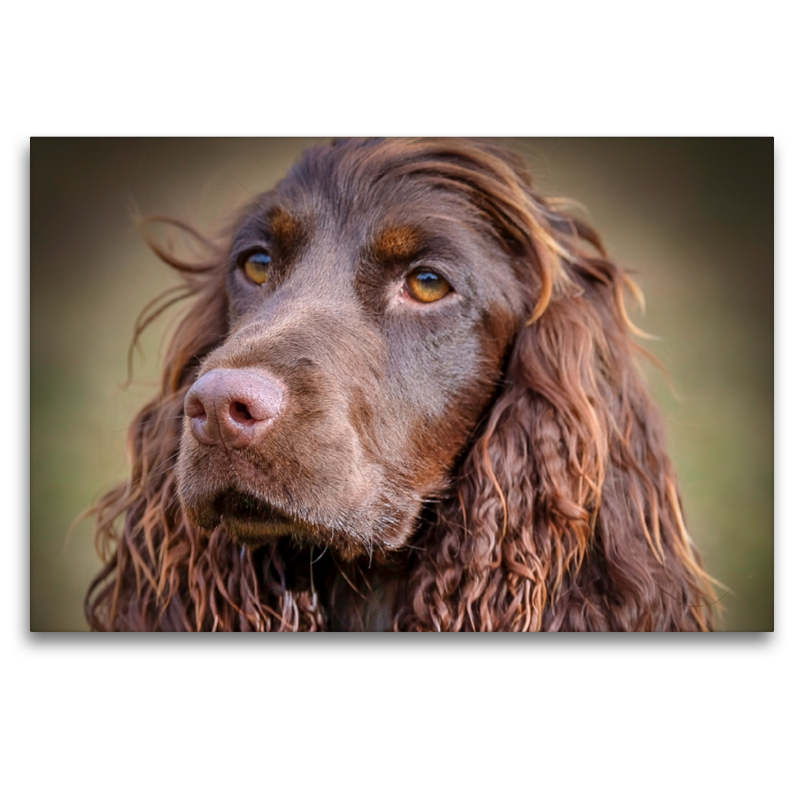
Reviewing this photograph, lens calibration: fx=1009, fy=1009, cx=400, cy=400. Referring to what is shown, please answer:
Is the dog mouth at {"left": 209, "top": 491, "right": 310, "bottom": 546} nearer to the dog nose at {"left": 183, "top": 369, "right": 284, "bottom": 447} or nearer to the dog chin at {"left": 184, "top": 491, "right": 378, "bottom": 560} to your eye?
the dog chin at {"left": 184, "top": 491, "right": 378, "bottom": 560}

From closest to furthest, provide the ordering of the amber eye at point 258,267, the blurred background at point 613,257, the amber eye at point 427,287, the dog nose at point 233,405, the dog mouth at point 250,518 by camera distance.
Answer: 1. the dog nose at point 233,405
2. the dog mouth at point 250,518
3. the amber eye at point 427,287
4. the amber eye at point 258,267
5. the blurred background at point 613,257

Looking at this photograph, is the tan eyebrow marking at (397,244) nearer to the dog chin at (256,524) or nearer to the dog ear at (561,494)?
the dog ear at (561,494)

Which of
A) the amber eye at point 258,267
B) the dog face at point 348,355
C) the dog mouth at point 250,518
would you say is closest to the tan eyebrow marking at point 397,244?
the dog face at point 348,355

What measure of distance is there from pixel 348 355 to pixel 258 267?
0.44 meters

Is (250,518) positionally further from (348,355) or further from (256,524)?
(348,355)

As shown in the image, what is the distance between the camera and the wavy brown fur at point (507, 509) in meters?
2.65

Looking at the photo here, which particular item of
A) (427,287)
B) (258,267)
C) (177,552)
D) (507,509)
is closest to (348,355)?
(427,287)

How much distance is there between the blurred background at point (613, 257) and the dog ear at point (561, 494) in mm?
122

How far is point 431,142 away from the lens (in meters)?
2.81

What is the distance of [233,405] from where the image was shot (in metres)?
2.27

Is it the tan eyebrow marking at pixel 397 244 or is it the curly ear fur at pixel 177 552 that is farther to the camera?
the curly ear fur at pixel 177 552

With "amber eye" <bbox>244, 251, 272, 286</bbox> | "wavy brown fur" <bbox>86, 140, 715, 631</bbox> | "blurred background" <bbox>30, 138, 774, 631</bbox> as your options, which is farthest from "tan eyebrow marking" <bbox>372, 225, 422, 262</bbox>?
"blurred background" <bbox>30, 138, 774, 631</bbox>

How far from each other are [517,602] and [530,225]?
1007mm
